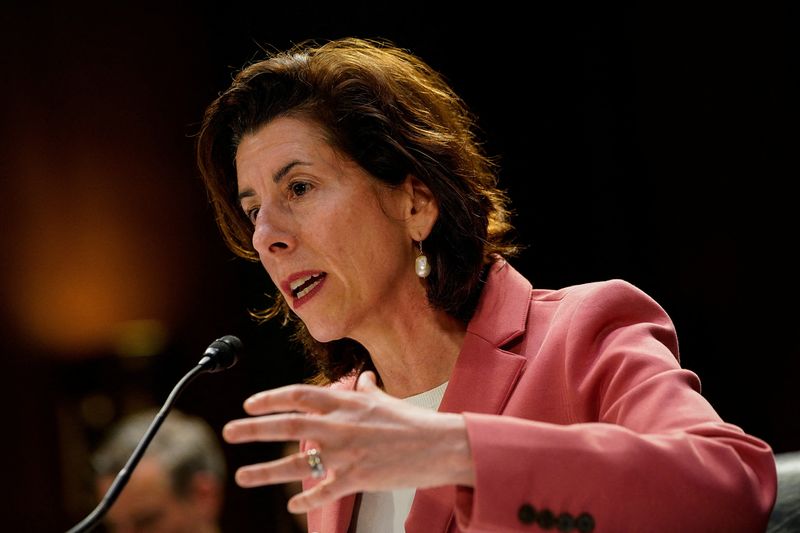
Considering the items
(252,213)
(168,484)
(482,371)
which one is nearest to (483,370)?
(482,371)

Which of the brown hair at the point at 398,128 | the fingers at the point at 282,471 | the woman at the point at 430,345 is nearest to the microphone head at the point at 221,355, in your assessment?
the woman at the point at 430,345

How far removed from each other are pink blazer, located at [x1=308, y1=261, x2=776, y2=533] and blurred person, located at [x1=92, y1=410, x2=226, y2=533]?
1.49m

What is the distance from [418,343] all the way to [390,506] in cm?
30

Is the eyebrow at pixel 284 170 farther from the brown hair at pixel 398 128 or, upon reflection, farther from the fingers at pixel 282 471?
the fingers at pixel 282 471

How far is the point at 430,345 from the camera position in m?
1.76

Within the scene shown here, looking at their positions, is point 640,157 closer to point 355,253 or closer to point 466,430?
point 355,253

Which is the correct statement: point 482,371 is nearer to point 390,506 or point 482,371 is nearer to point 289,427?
point 390,506

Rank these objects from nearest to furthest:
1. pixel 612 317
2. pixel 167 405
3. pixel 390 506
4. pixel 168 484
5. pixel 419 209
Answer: pixel 167 405 → pixel 612 317 → pixel 390 506 → pixel 419 209 → pixel 168 484

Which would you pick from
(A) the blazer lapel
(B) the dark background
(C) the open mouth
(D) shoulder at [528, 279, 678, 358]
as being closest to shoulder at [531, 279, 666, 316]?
(D) shoulder at [528, 279, 678, 358]

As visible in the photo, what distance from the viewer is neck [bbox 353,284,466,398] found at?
175 centimetres

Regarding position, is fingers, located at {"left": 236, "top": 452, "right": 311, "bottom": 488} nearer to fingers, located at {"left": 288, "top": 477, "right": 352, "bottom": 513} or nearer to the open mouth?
fingers, located at {"left": 288, "top": 477, "right": 352, "bottom": 513}

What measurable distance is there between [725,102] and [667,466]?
292 centimetres

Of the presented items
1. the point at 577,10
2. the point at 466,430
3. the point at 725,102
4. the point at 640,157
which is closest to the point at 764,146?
the point at 725,102

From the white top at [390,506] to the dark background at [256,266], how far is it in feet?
7.13
